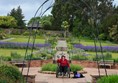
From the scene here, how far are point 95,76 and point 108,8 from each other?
63557 millimetres

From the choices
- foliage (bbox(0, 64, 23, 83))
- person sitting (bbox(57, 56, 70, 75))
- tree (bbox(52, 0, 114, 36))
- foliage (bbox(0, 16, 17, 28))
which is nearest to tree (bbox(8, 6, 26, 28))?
foliage (bbox(0, 16, 17, 28))

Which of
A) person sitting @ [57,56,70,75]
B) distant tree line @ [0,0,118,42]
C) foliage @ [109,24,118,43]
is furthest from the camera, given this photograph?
distant tree line @ [0,0,118,42]

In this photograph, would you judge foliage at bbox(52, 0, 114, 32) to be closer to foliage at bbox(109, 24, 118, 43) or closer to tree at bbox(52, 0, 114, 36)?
tree at bbox(52, 0, 114, 36)

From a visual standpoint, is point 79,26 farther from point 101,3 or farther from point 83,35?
point 101,3

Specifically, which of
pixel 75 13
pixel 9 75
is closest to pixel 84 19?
pixel 75 13

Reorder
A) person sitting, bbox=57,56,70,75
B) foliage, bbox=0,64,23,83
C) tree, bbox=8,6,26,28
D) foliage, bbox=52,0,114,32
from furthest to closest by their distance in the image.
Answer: tree, bbox=8,6,26,28 < foliage, bbox=52,0,114,32 < person sitting, bbox=57,56,70,75 < foliage, bbox=0,64,23,83

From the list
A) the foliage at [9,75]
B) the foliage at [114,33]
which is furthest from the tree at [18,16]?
the foliage at [9,75]

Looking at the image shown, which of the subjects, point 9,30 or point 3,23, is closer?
point 9,30

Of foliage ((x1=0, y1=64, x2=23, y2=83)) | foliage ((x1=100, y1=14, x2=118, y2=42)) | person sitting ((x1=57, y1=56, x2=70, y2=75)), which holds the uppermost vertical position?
foliage ((x1=100, y1=14, x2=118, y2=42))

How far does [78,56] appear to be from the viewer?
28234mm

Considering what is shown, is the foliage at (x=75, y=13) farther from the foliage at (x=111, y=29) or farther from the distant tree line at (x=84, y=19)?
the foliage at (x=111, y=29)

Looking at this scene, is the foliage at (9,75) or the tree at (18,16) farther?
the tree at (18,16)

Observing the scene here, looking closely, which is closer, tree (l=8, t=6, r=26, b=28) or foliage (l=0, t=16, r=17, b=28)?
foliage (l=0, t=16, r=17, b=28)

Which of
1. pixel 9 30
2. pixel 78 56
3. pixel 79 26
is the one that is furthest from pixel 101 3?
pixel 78 56
